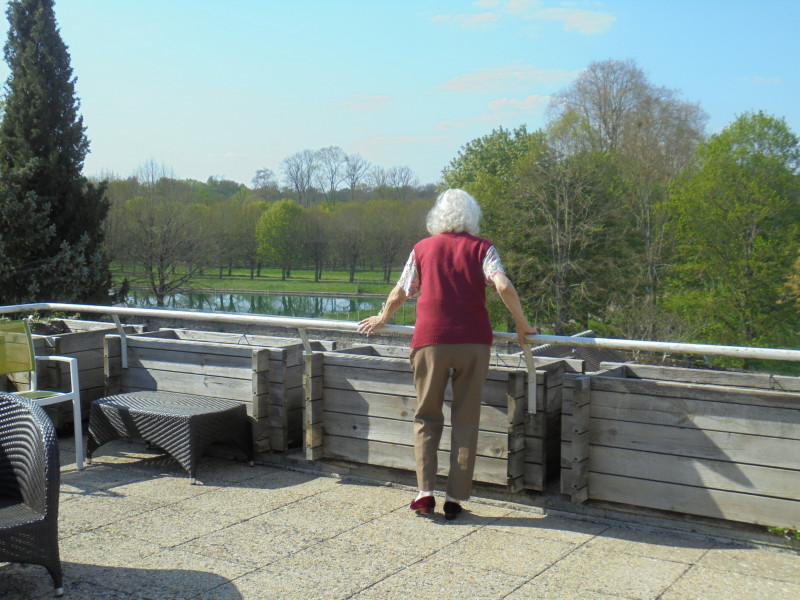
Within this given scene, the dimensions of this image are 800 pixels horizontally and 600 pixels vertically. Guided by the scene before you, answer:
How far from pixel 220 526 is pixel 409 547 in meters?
0.95

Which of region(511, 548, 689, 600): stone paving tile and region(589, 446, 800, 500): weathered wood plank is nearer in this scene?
region(511, 548, 689, 600): stone paving tile

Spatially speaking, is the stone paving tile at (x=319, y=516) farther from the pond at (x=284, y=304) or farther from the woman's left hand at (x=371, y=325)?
the pond at (x=284, y=304)

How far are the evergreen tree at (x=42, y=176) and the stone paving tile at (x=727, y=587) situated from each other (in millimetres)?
19254

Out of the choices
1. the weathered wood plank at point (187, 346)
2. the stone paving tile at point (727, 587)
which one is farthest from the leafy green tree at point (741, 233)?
the stone paving tile at point (727, 587)

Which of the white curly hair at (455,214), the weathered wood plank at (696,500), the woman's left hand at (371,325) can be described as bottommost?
the weathered wood plank at (696,500)

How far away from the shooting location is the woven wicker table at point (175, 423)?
456 cm

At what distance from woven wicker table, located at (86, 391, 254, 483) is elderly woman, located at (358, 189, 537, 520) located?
134 centimetres

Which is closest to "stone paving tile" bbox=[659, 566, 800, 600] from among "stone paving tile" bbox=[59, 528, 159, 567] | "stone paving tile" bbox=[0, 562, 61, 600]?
"stone paving tile" bbox=[59, 528, 159, 567]

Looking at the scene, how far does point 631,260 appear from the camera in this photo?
36.4 metres

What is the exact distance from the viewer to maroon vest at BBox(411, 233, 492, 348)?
380 centimetres

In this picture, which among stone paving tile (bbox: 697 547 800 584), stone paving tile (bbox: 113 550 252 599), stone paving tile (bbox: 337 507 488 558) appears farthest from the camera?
stone paving tile (bbox: 337 507 488 558)

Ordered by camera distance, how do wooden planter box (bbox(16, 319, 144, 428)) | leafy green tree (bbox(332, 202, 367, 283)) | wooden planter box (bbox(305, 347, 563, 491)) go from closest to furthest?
wooden planter box (bbox(305, 347, 563, 491)), wooden planter box (bbox(16, 319, 144, 428)), leafy green tree (bbox(332, 202, 367, 283))

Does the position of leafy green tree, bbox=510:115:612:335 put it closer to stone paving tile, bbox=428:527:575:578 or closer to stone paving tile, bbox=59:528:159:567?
stone paving tile, bbox=428:527:575:578

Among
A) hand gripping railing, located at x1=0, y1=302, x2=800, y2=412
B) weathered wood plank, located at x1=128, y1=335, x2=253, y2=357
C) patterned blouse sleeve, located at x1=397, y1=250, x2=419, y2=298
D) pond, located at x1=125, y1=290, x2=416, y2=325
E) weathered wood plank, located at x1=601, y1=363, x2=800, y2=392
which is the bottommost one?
pond, located at x1=125, y1=290, x2=416, y2=325
